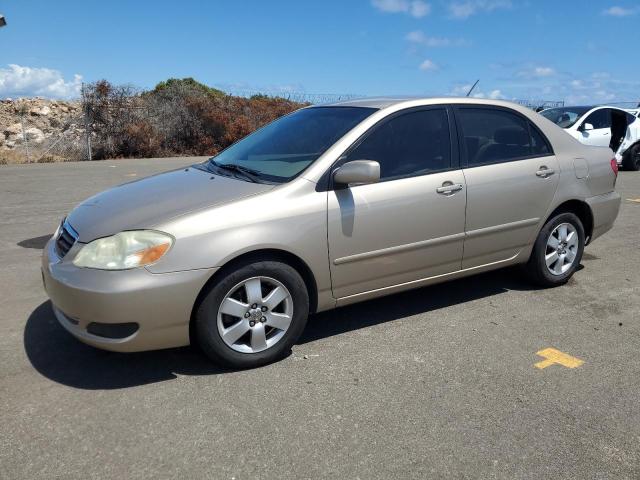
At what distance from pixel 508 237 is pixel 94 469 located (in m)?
3.44

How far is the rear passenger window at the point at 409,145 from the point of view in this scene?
3.99 m

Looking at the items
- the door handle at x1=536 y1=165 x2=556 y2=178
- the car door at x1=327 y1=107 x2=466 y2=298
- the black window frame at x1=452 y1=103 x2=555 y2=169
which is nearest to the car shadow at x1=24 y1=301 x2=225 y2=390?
the car door at x1=327 y1=107 x2=466 y2=298

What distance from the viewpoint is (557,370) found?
358 cm

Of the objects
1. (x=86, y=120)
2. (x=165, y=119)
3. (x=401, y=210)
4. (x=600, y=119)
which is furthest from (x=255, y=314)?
(x=165, y=119)

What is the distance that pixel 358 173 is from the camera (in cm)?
362

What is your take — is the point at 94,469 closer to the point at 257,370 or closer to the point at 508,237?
the point at 257,370

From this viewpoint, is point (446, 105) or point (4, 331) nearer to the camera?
point (4, 331)

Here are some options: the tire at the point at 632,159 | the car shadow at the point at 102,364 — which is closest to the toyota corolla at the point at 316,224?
the car shadow at the point at 102,364

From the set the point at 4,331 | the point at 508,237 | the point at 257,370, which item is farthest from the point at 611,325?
the point at 4,331

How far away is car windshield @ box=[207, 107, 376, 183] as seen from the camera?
3.92 metres

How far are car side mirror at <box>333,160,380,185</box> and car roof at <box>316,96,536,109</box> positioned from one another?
0.73 m

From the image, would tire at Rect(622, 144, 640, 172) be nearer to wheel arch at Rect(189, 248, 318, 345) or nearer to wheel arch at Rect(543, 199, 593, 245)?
wheel arch at Rect(543, 199, 593, 245)

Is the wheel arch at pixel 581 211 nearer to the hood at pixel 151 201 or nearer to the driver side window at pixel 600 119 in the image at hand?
the hood at pixel 151 201

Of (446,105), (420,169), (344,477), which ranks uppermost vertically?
(446,105)
